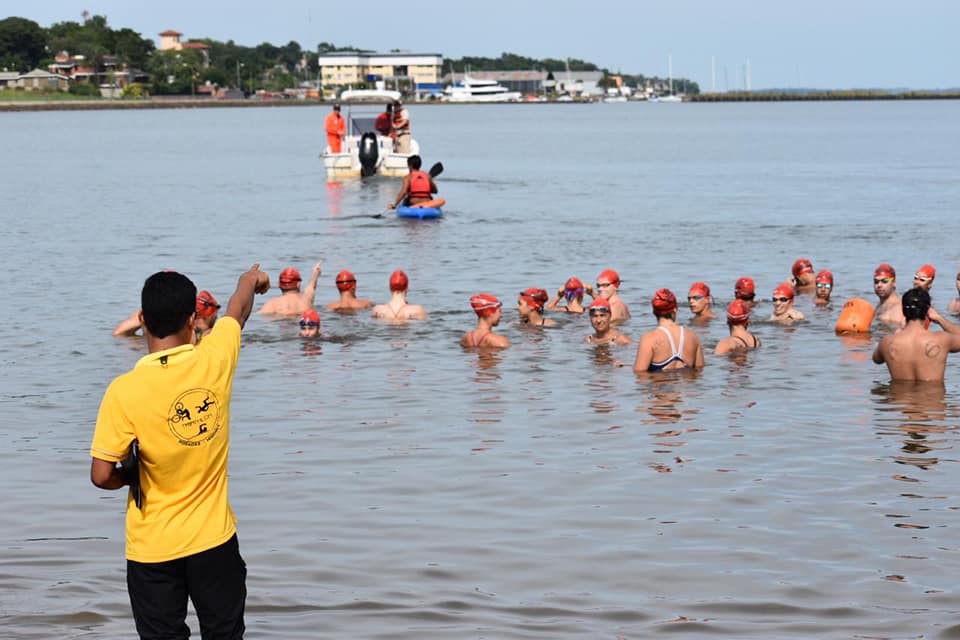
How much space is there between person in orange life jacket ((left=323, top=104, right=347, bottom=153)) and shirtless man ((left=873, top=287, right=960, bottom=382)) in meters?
30.9

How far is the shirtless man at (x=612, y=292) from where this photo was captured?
1617 centimetres

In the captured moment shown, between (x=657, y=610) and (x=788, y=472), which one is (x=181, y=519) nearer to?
(x=657, y=610)

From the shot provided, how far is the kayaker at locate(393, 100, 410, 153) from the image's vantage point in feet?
141

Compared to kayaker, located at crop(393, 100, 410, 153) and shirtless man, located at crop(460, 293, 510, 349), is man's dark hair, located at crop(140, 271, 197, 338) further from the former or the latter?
kayaker, located at crop(393, 100, 410, 153)

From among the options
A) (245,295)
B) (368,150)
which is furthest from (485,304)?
(368,150)

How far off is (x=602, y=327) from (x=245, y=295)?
33.0ft

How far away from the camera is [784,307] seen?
56.0 feet

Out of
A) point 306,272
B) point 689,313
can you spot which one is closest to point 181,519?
point 689,313

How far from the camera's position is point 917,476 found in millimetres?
10125

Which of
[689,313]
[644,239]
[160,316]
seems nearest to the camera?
[160,316]

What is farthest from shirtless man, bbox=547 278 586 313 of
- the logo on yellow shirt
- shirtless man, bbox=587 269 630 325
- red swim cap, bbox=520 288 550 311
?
the logo on yellow shirt

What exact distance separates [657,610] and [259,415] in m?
6.15

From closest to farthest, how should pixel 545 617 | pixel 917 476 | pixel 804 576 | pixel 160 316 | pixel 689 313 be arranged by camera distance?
pixel 160 316 → pixel 545 617 → pixel 804 576 → pixel 917 476 → pixel 689 313

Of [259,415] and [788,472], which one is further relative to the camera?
[259,415]
